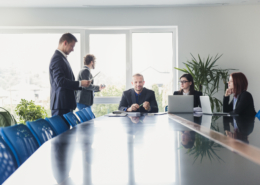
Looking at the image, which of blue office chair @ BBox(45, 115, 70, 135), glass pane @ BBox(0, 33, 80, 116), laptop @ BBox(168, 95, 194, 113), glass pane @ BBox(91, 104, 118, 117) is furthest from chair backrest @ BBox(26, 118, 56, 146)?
glass pane @ BBox(0, 33, 80, 116)

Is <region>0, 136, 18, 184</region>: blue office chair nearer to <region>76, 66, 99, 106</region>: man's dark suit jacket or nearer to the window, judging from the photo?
<region>76, 66, 99, 106</region>: man's dark suit jacket

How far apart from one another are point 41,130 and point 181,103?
2343 millimetres

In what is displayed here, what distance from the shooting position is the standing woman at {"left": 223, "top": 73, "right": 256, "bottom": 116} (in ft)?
11.9

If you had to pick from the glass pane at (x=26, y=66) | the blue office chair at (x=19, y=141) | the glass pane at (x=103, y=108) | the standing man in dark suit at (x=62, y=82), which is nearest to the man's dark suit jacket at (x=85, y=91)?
the standing man in dark suit at (x=62, y=82)

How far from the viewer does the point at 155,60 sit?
21.2 ft

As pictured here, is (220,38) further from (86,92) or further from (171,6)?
(86,92)

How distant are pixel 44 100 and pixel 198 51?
399 cm

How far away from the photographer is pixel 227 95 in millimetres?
4215

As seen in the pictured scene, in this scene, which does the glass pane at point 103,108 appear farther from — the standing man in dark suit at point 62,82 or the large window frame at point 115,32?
the standing man in dark suit at point 62,82

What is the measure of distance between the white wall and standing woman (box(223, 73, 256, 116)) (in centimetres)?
220

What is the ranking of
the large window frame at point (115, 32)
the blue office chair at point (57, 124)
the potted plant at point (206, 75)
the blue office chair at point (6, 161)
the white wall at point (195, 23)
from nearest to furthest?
the blue office chair at point (6, 161) → the blue office chair at point (57, 124) → the potted plant at point (206, 75) → the white wall at point (195, 23) → the large window frame at point (115, 32)

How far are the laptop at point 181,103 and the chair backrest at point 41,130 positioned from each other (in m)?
2.08

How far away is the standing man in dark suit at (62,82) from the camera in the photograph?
3.42m

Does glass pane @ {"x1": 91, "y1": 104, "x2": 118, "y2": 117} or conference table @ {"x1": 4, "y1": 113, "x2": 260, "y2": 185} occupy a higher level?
conference table @ {"x1": 4, "y1": 113, "x2": 260, "y2": 185}
